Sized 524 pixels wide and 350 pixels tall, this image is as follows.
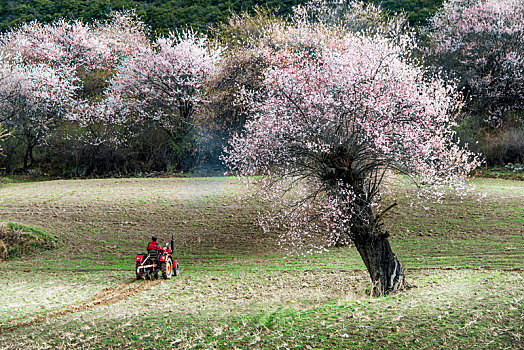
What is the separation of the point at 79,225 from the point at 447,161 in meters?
11.3

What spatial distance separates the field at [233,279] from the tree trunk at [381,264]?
14.1 inches

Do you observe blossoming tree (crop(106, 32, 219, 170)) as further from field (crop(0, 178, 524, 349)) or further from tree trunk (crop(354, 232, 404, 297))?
tree trunk (crop(354, 232, 404, 297))

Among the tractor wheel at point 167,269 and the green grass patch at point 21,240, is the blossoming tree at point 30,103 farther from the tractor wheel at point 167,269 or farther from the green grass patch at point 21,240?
the tractor wheel at point 167,269

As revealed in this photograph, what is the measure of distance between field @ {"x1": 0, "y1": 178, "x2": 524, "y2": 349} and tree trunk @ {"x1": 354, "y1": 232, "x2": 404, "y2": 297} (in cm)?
36

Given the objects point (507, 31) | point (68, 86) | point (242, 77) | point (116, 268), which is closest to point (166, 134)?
point (242, 77)

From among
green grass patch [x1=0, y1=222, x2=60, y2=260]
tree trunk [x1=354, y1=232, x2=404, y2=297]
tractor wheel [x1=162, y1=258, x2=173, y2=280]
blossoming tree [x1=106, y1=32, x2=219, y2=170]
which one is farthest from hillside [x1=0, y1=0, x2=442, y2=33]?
tree trunk [x1=354, y1=232, x2=404, y2=297]

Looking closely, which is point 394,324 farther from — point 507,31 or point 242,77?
point 507,31

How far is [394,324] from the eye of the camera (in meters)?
5.66

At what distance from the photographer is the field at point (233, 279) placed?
5.57m

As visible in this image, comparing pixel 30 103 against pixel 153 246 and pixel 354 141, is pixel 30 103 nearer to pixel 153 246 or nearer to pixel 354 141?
pixel 153 246

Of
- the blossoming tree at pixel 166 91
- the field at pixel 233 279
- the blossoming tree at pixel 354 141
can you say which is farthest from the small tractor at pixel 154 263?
the blossoming tree at pixel 166 91

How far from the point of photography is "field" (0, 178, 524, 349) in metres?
5.57

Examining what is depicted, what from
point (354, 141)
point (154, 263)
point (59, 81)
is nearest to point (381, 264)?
point (354, 141)

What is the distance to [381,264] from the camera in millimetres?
9422
